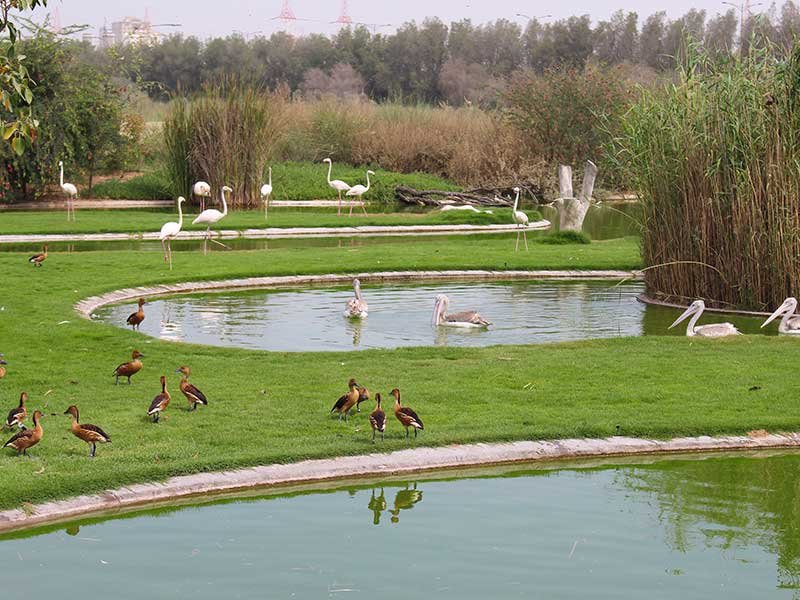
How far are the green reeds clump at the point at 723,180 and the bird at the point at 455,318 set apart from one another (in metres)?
3.72

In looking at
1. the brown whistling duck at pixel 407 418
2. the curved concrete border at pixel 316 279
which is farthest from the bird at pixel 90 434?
Answer: the curved concrete border at pixel 316 279

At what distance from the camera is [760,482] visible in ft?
32.0

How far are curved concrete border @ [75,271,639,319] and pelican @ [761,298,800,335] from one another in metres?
4.44

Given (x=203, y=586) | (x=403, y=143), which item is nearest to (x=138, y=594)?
(x=203, y=586)

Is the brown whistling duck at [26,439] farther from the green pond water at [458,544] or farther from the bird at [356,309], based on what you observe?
the bird at [356,309]

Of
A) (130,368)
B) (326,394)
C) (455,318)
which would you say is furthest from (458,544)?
(455,318)

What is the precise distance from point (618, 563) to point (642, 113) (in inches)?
494

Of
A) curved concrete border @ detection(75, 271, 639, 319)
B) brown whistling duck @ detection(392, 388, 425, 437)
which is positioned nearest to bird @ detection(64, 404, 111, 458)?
brown whistling duck @ detection(392, 388, 425, 437)

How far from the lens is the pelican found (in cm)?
1556

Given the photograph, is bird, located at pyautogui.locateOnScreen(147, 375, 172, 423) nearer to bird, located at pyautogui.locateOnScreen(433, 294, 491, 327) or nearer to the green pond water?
the green pond water

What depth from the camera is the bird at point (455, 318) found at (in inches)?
646

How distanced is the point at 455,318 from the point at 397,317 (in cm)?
146

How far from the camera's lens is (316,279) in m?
21.9

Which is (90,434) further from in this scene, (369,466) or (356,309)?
(356,309)
